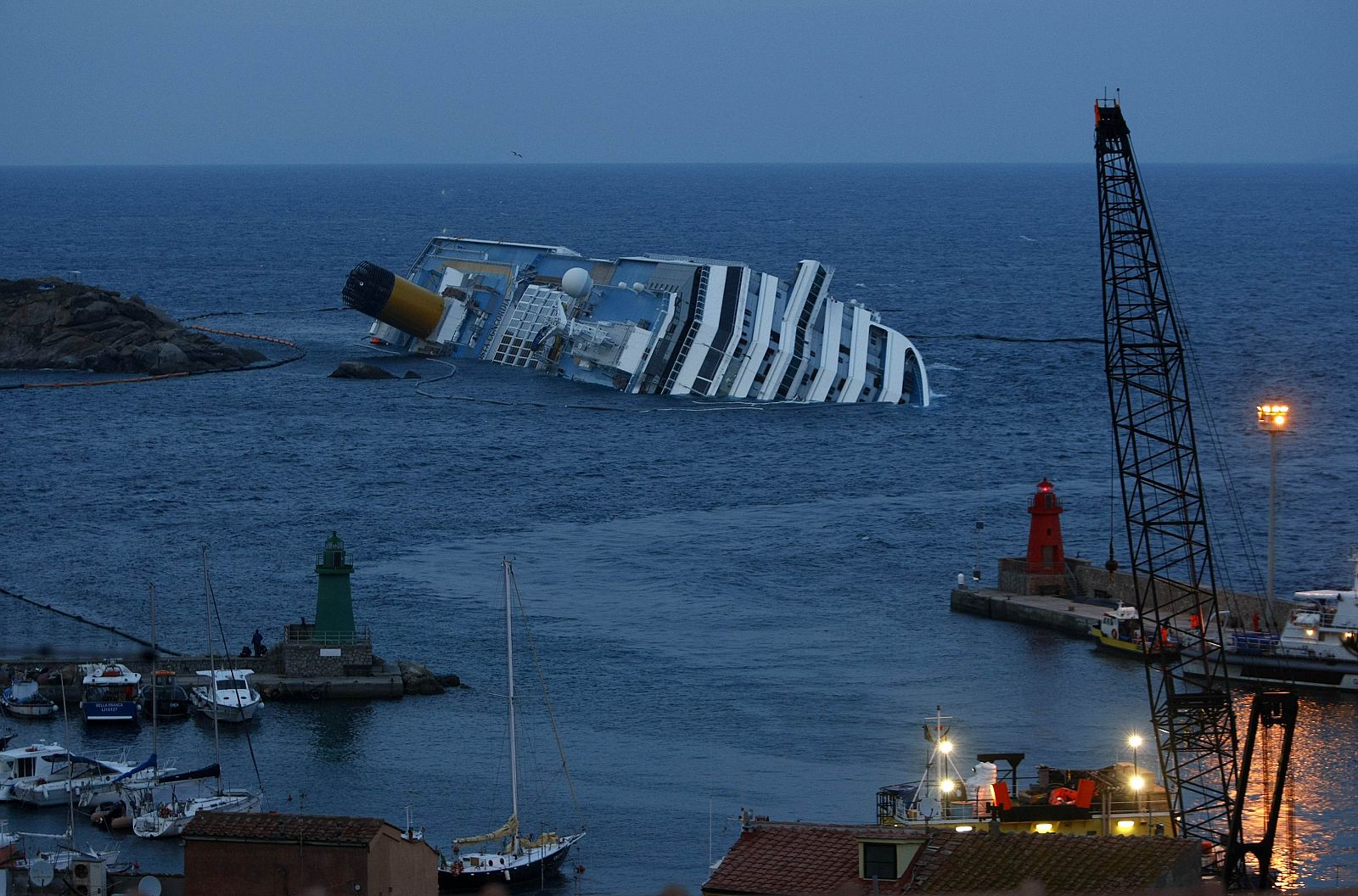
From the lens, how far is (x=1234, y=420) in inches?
3349

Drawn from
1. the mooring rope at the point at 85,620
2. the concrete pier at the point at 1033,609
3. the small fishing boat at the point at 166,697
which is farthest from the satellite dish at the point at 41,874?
the concrete pier at the point at 1033,609

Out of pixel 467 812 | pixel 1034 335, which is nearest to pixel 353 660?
pixel 467 812

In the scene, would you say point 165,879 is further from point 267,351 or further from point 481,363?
point 267,351

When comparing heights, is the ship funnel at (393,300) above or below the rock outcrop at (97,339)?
above

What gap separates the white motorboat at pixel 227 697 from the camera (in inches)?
1718

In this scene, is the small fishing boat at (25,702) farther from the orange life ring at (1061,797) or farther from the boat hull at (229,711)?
the orange life ring at (1061,797)

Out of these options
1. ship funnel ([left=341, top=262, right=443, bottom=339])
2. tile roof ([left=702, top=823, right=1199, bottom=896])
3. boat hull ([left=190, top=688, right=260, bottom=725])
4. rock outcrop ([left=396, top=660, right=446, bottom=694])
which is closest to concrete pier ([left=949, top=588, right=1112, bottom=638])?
rock outcrop ([left=396, top=660, right=446, bottom=694])

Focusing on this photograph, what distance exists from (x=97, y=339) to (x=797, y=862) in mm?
85545

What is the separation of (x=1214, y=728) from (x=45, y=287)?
83.1 meters

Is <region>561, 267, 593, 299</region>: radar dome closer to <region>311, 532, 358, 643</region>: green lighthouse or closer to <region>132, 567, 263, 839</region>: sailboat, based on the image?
<region>311, 532, 358, 643</region>: green lighthouse

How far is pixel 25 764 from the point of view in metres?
38.9

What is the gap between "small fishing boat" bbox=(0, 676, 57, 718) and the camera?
4441 cm

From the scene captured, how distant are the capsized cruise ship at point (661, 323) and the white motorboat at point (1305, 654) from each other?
122 feet

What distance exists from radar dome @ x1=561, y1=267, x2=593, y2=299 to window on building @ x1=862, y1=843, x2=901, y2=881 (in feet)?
217
